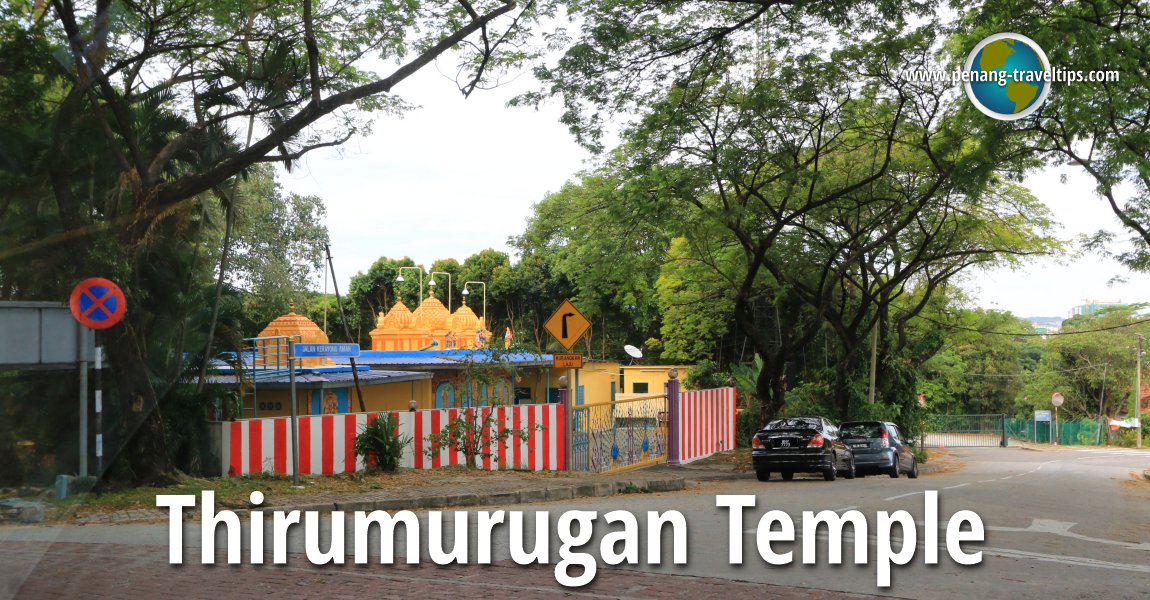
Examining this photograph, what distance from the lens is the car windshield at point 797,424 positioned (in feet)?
73.9

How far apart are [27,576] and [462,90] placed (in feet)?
31.1

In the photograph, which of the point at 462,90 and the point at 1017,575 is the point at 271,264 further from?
the point at 1017,575

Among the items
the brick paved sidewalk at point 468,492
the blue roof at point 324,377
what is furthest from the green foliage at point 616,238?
the brick paved sidewalk at point 468,492

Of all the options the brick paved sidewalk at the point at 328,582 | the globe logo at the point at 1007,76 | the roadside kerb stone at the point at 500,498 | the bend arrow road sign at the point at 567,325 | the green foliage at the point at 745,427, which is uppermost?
the globe logo at the point at 1007,76

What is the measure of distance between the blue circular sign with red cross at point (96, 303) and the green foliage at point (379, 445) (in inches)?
233

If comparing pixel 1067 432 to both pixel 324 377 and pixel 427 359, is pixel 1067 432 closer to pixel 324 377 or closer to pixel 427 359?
pixel 427 359

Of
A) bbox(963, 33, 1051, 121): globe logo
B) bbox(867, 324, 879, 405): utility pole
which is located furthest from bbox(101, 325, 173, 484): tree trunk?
bbox(867, 324, 879, 405): utility pole

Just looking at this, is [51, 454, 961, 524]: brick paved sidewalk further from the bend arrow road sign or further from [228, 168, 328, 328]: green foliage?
[228, 168, 328, 328]: green foliage

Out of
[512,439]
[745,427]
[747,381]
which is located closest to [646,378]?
[747,381]

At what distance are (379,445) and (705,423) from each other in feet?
41.2

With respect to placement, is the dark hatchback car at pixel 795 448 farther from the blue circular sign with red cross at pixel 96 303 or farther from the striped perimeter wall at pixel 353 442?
the blue circular sign with red cross at pixel 96 303

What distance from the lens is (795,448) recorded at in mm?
22125

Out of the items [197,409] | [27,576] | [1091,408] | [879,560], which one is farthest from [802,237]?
[1091,408]

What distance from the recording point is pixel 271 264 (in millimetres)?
37844
